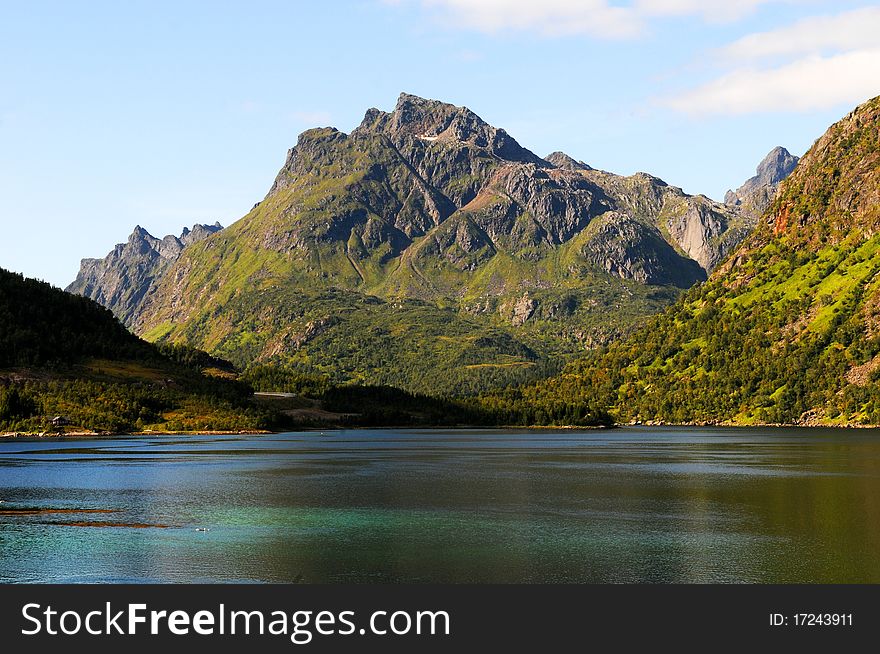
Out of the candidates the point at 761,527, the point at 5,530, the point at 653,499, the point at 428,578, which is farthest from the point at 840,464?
the point at 5,530

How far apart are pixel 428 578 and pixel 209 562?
741 inches

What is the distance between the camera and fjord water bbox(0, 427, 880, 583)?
236ft

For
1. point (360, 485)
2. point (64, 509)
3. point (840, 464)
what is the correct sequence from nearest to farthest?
point (64, 509) < point (360, 485) < point (840, 464)

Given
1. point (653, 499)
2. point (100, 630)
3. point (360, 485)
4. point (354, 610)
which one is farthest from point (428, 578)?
point (360, 485)

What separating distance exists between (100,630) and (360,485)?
81.9 m

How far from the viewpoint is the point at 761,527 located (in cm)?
9331

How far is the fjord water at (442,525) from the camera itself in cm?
7188

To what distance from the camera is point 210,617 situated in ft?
195

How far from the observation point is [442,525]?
314 ft

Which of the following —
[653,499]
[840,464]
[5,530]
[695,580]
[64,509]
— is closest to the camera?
[695,580]

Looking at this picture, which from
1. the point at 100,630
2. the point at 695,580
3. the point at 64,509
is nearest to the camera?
the point at 100,630

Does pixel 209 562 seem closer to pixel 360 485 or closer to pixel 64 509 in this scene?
pixel 64 509

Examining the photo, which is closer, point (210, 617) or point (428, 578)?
point (210, 617)

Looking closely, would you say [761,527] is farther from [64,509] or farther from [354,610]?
[64,509]
